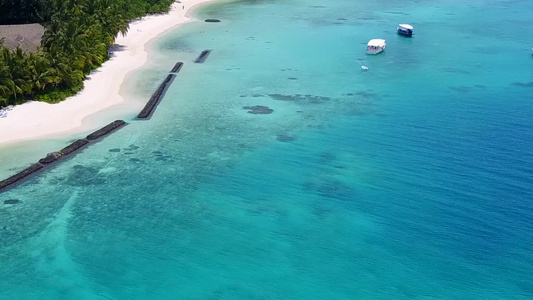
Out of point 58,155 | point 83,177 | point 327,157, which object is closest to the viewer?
point 83,177

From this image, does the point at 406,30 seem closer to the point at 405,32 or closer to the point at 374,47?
the point at 405,32

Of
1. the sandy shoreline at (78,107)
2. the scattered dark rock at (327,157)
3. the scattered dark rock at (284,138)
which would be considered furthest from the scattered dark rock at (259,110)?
the sandy shoreline at (78,107)

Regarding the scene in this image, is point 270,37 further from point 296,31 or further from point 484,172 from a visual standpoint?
point 484,172

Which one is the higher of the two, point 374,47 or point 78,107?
point 374,47

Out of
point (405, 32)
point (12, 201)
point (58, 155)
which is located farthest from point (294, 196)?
point (405, 32)

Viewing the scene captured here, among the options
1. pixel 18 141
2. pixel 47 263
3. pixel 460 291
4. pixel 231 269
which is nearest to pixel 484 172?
pixel 460 291
